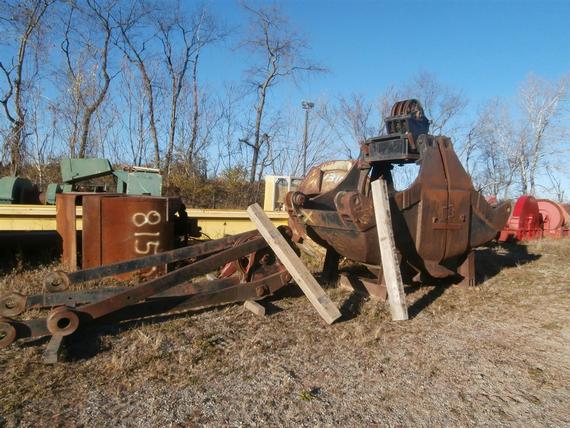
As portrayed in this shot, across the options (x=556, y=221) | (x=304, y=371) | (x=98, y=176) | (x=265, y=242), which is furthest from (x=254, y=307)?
(x=556, y=221)

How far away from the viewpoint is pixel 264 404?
8.14 ft

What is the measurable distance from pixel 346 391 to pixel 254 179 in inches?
675

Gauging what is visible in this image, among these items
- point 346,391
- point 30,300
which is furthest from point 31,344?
point 346,391

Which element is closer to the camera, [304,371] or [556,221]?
A: [304,371]

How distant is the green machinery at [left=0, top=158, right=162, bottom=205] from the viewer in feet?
24.4

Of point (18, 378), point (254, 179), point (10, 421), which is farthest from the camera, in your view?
point (254, 179)

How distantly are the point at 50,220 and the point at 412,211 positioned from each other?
200 inches

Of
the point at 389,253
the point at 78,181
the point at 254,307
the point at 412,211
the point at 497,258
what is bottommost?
the point at 254,307

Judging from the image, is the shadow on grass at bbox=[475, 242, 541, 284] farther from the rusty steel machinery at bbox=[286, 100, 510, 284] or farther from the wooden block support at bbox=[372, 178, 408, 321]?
the wooden block support at bbox=[372, 178, 408, 321]

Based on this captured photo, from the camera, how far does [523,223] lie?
31.3ft

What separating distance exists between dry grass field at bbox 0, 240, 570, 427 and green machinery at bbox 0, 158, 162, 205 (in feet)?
13.7

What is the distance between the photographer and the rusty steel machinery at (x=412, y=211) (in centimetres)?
443

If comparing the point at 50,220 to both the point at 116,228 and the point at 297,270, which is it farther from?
the point at 297,270

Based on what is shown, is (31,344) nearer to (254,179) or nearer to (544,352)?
(544,352)
